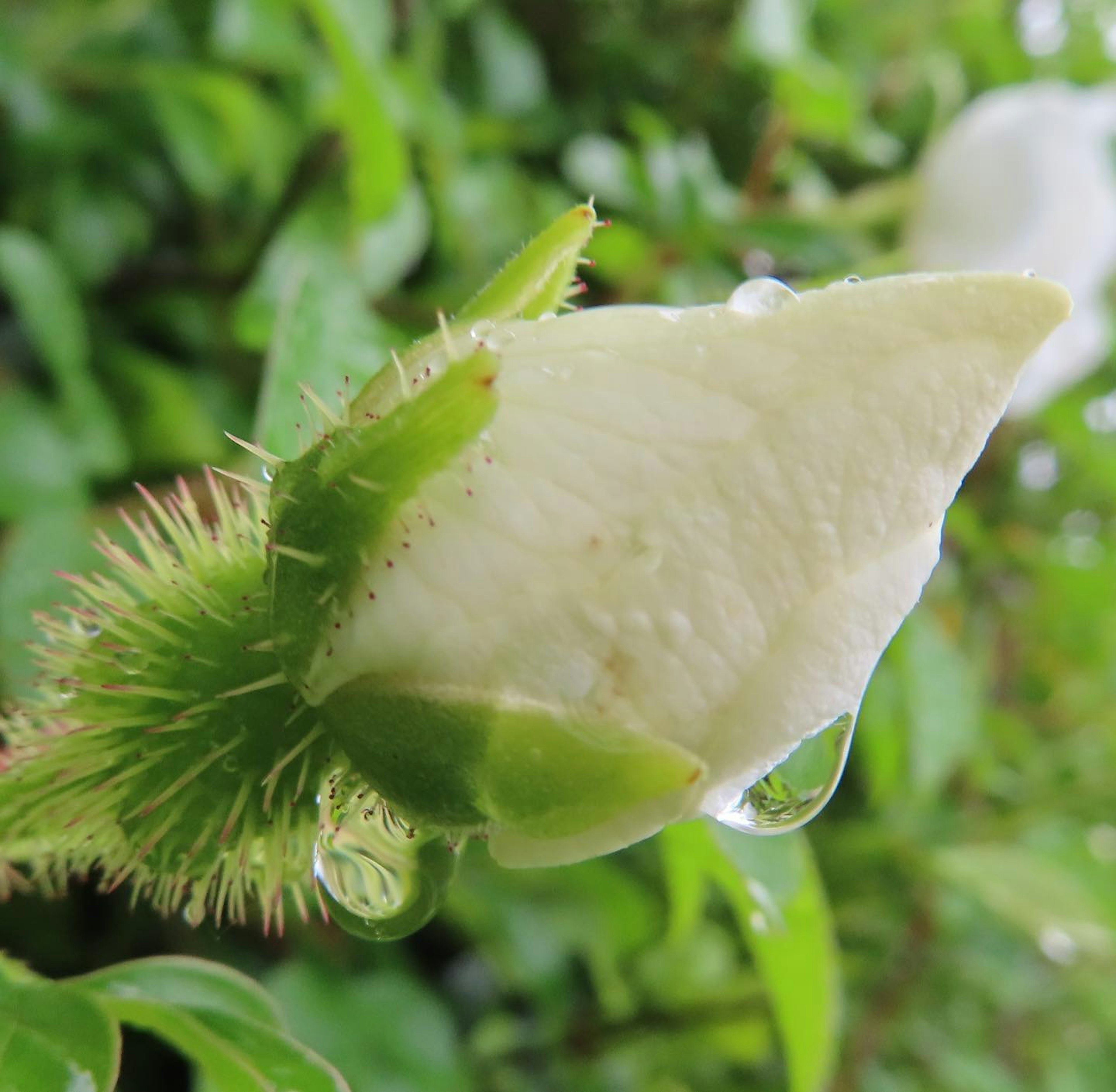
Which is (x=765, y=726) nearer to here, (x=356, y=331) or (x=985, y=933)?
(x=356, y=331)

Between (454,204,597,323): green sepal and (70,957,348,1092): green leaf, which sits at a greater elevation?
(454,204,597,323): green sepal

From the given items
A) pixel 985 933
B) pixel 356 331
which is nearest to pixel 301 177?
pixel 356 331

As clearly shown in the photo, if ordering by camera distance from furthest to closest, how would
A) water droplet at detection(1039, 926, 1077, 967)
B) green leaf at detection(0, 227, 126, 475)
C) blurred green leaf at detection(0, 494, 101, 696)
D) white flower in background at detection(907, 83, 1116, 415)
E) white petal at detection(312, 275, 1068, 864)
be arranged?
white flower in background at detection(907, 83, 1116, 415)
water droplet at detection(1039, 926, 1077, 967)
green leaf at detection(0, 227, 126, 475)
blurred green leaf at detection(0, 494, 101, 696)
white petal at detection(312, 275, 1068, 864)

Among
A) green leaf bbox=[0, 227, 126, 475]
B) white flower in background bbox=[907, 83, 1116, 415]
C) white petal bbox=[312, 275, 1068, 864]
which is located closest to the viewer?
white petal bbox=[312, 275, 1068, 864]

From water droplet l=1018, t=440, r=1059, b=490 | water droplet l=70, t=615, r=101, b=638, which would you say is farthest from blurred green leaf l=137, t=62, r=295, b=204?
water droplet l=1018, t=440, r=1059, b=490

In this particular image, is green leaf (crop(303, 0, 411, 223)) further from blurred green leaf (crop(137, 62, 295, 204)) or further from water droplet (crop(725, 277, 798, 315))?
water droplet (crop(725, 277, 798, 315))

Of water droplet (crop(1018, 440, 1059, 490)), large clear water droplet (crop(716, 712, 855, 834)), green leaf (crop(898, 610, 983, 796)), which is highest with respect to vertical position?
large clear water droplet (crop(716, 712, 855, 834))

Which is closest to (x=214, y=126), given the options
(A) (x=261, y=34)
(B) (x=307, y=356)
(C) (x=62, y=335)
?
(A) (x=261, y=34)
